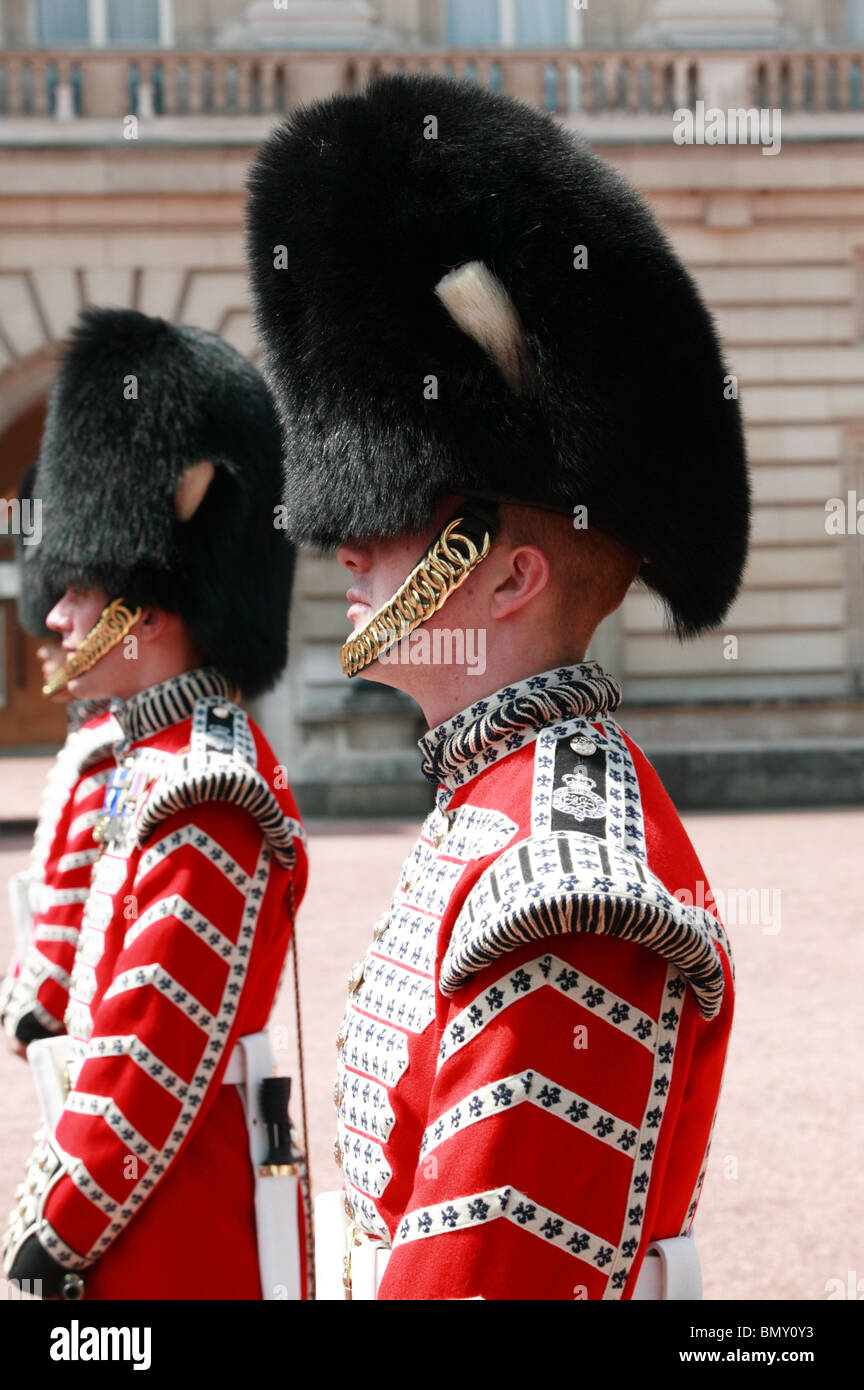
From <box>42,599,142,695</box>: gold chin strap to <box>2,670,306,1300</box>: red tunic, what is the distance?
1.17 ft

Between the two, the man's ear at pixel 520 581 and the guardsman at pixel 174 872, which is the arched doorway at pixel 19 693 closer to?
the guardsman at pixel 174 872

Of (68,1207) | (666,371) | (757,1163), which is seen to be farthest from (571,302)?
(757,1163)

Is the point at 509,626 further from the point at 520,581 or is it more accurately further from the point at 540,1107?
the point at 540,1107

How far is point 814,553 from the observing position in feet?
44.4

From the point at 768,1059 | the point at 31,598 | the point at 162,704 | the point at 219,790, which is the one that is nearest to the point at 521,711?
the point at 219,790

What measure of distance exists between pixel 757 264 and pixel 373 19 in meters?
3.82

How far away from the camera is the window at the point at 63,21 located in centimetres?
1358

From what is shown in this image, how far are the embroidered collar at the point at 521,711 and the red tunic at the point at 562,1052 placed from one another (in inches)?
2.5

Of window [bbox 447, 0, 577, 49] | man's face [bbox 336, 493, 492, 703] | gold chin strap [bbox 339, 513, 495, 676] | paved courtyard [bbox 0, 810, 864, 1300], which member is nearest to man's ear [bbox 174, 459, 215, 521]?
man's face [bbox 336, 493, 492, 703]

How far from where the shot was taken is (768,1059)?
5.51 m

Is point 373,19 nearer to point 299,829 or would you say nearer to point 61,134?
point 61,134

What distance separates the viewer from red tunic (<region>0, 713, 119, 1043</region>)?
3262 millimetres

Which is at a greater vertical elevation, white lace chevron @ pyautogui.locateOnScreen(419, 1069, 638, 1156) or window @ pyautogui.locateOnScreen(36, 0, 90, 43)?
window @ pyautogui.locateOnScreen(36, 0, 90, 43)

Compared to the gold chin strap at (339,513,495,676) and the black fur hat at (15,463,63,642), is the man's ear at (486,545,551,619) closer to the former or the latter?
the gold chin strap at (339,513,495,676)
